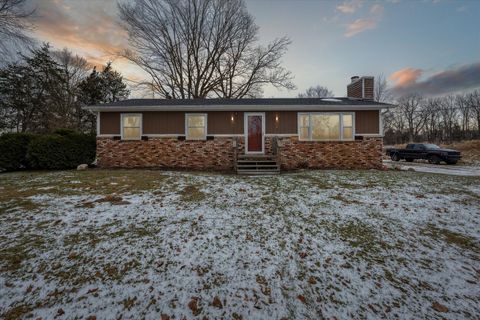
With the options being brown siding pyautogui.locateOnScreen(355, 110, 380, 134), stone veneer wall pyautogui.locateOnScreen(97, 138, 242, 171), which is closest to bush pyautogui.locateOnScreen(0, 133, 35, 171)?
stone veneer wall pyautogui.locateOnScreen(97, 138, 242, 171)

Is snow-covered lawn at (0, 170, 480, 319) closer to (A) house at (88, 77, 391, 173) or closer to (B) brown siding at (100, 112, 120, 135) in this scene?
(A) house at (88, 77, 391, 173)

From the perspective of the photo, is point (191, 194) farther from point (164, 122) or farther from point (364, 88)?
point (364, 88)

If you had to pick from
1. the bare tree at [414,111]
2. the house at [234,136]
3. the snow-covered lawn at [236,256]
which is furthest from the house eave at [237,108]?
the bare tree at [414,111]

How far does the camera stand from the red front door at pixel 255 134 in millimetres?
10406

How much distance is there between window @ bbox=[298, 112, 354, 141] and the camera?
10.3m

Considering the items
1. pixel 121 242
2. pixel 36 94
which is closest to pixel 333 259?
pixel 121 242

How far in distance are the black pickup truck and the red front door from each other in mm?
13640

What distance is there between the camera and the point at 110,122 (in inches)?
406

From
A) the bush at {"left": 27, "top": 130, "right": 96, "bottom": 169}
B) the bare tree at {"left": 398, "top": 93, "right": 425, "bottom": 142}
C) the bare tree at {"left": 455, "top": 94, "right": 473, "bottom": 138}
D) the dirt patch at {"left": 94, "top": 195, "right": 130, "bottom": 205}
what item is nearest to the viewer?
the dirt patch at {"left": 94, "top": 195, "right": 130, "bottom": 205}

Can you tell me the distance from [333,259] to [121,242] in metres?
3.27

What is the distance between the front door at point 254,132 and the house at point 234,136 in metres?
0.05

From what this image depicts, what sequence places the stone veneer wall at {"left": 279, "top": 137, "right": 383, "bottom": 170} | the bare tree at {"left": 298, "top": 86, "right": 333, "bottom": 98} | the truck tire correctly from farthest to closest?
the bare tree at {"left": 298, "top": 86, "right": 333, "bottom": 98}, the truck tire, the stone veneer wall at {"left": 279, "top": 137, "right": 383, "bottom": 170}

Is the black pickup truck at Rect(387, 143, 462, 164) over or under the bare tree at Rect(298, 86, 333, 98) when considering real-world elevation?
under

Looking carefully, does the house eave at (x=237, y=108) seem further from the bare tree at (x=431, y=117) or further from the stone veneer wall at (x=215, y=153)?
the bare tree at (x=431, y=117)
